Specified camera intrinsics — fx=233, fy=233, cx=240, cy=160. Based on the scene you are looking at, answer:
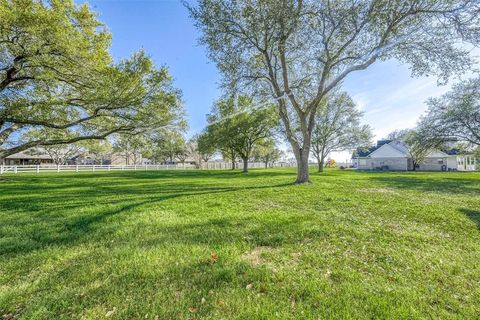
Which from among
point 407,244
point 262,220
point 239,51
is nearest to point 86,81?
point 239,51

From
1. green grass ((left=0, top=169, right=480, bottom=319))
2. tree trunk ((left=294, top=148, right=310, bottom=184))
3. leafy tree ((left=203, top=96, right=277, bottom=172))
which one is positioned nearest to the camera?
green grass ((left=0, top=169, right=480, bottom=319))

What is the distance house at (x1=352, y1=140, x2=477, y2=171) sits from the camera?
40219 millimetres

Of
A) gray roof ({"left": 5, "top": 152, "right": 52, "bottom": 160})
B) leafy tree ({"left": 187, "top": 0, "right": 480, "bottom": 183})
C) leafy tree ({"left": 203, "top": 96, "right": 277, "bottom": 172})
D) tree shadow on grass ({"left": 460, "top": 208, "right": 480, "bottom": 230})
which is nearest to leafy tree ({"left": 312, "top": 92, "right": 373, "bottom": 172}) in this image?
leafy tree ({"left": 203, "top": 96, "right": 277, "bottom": 172})

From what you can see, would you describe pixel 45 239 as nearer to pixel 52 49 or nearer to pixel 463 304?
pixel 463 304

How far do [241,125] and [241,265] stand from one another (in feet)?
82.7

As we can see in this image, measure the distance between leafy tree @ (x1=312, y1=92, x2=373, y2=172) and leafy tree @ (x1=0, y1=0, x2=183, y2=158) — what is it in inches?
755

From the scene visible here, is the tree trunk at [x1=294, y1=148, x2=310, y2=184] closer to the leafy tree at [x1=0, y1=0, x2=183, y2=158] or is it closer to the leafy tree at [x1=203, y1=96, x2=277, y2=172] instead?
the leafy tree at [x1=0, y1=0, x2=183, y2=158]

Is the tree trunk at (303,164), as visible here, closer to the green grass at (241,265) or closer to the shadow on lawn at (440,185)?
the shadow on lawn at (440,185)

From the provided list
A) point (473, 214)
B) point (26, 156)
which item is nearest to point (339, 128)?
point (473, 214)

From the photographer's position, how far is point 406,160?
136 feet

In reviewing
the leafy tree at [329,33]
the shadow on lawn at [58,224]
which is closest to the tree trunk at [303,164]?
Answer: the leafy tree at [329,33]

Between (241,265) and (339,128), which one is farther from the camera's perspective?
(339,128)

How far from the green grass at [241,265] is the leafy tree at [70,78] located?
7.89m

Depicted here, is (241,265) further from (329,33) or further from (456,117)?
(456,117)
